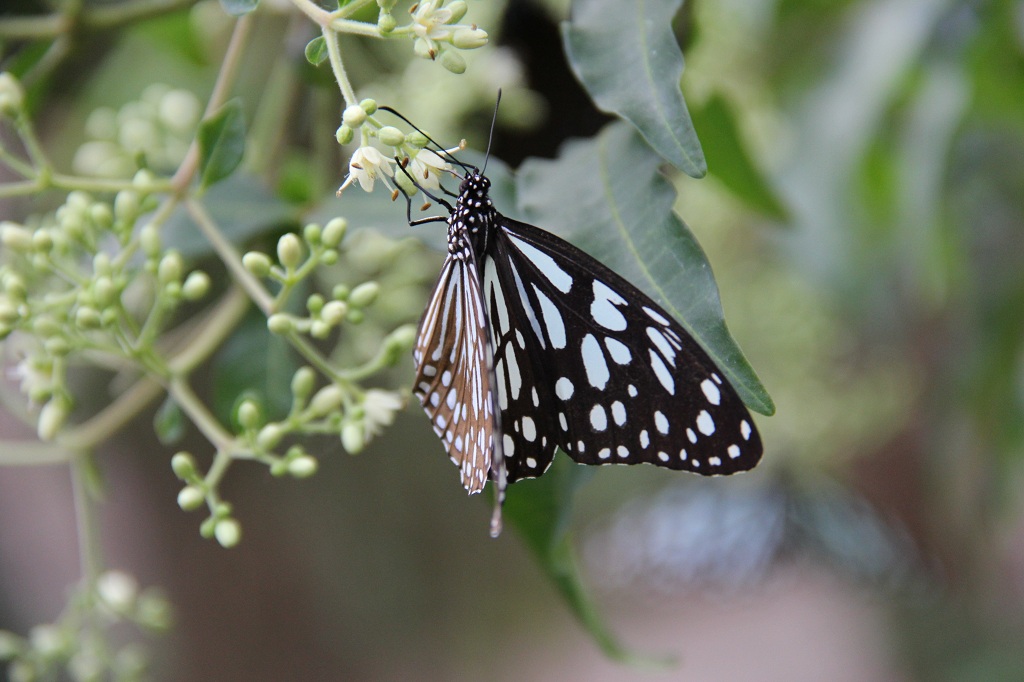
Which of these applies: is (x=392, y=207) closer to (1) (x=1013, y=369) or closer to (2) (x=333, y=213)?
(2) (x=333, y=213)

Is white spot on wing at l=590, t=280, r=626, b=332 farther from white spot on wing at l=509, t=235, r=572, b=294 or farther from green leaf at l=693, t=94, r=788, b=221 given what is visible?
green leaf at l=693, t=94, r=788, b=221

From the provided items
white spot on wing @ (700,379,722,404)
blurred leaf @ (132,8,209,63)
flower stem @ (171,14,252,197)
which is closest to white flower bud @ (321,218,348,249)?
flower stem @ (171,14,252,197)

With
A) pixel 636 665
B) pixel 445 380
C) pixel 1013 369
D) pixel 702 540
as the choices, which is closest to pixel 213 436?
pixel 445 380

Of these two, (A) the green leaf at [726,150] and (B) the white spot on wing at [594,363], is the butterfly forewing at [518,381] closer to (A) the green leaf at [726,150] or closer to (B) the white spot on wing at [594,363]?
(B) the white spot on wing at [594,363]

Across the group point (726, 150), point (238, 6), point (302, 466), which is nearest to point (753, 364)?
point (726, 150)

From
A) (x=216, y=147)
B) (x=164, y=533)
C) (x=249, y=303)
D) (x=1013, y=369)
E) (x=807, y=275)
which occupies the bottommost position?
(x=164, y=533)

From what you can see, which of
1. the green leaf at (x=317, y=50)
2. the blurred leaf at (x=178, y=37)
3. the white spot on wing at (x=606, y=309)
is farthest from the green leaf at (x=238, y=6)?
the blurred leaf at (x=178, y=37)
